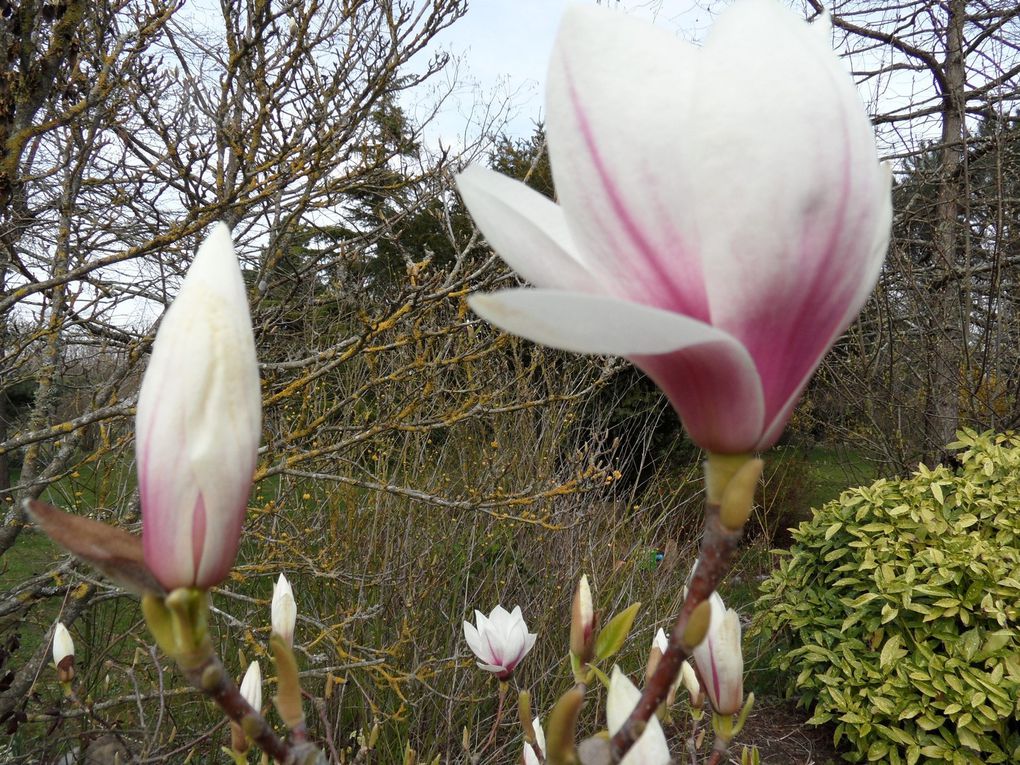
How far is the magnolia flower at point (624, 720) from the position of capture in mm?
593

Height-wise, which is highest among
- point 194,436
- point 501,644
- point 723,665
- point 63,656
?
point 194,436

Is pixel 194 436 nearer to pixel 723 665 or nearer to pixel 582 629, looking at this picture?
pixel 582 629

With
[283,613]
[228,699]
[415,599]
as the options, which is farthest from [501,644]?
[415,599]

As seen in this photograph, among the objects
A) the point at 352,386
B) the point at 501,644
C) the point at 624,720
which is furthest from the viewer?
the point at 352,386

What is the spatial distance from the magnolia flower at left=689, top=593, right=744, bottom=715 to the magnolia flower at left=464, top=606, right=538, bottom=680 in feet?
2.51

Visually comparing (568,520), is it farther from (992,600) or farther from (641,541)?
(992,600)

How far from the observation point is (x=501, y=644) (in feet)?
5.29

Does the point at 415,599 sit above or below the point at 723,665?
below

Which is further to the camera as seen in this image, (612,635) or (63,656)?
(63,656)

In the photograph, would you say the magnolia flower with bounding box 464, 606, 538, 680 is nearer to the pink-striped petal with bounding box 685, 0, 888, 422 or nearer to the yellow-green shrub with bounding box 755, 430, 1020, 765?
the pink-striped petal with bounding box 685, 0, 888, 422

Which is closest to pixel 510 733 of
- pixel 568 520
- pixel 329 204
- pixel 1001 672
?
pixel 568 520

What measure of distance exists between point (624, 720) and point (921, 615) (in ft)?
11.8

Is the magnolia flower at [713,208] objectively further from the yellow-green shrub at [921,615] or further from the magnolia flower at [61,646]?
the yellow-green shrub at [921,615]

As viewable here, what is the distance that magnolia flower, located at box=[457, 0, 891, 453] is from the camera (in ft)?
1.22
